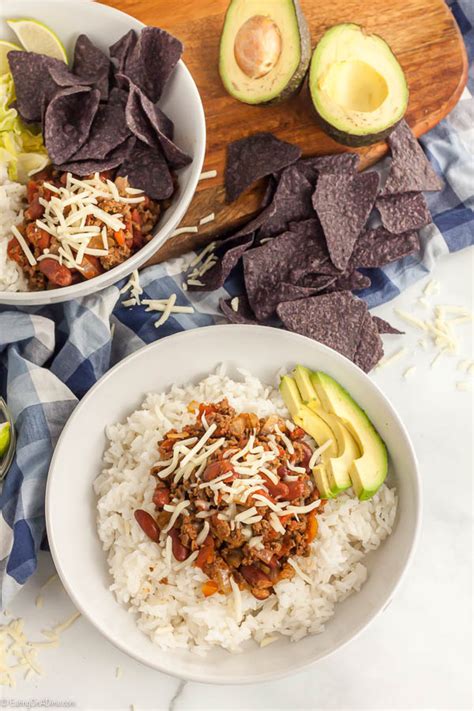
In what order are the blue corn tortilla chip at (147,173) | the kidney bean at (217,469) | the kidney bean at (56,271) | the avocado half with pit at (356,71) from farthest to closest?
the avocado half with pit at (356,71)
the blue corn tortilla chip at (147,173)
the kidney bean at (56,271)
the kidney bean at (217,469)

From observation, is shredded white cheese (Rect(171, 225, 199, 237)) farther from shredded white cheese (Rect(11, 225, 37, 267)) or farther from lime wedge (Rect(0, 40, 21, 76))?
lime wedge (Rect(0, 40, 21, 76))

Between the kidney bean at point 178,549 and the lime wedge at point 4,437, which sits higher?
the lime wedge at point 4,437

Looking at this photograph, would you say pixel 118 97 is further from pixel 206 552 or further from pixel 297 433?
pixel 206 552

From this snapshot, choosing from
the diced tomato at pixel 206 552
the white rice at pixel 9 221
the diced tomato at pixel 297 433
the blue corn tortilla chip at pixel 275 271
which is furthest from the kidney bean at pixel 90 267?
the diced tomato at pixel 206 552

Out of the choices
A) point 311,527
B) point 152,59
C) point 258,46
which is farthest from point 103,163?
point 311,527

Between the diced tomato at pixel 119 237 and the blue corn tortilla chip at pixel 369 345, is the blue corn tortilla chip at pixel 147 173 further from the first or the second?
the blue corn tortilla chip at pixel 369 345

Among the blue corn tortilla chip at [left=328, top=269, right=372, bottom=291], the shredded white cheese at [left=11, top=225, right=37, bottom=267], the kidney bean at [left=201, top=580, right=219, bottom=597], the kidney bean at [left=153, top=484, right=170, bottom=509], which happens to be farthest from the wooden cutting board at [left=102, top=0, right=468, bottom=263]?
the kidney bean at [left=201, top=580, right=219, bottom=597]
